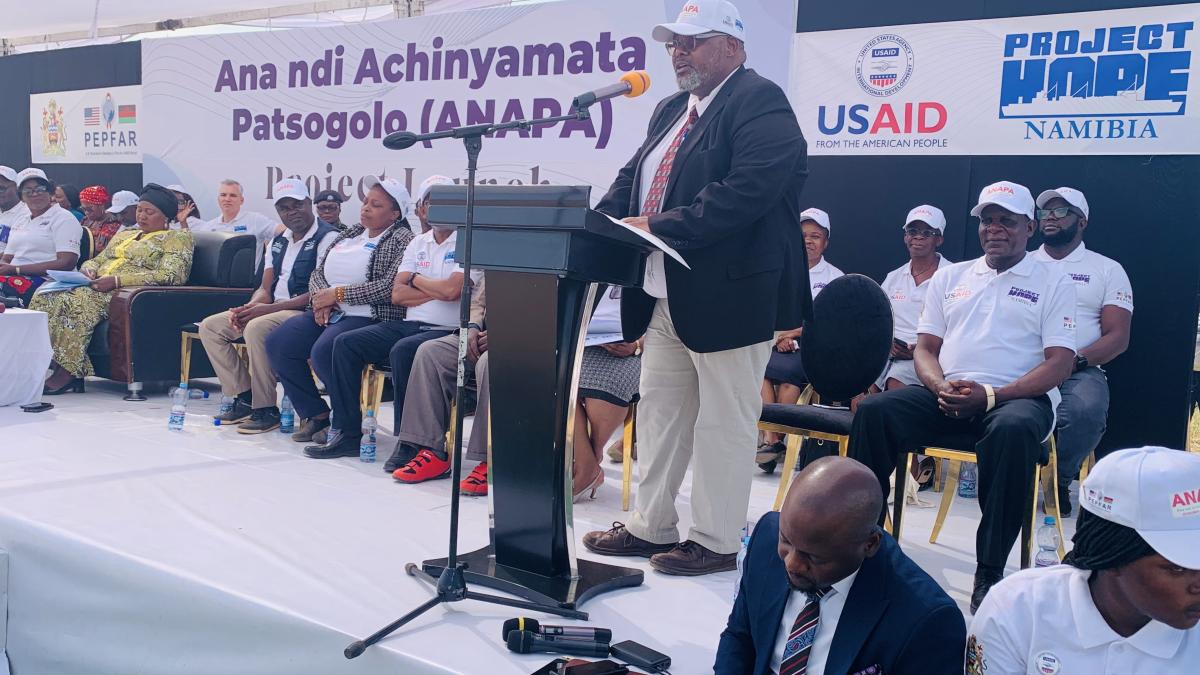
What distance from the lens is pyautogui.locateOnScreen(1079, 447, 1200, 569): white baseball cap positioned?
127 cm

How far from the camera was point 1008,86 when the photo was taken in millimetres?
4309

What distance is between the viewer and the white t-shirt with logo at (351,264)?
471 cm

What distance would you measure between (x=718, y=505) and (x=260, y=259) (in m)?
4.77

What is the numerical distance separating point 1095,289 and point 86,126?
7.94 m

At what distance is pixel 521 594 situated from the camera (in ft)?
8.04

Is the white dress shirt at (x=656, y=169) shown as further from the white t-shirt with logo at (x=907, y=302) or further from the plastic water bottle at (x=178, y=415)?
the plastic water bottle at (x=178, y=415)

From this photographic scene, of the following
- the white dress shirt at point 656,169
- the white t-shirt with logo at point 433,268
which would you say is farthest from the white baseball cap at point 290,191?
the white dress shirt at point 656,169

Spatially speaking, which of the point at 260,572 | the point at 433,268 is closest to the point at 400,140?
the point at 260,572

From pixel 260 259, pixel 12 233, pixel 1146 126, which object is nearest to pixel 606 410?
pixel 1146 126

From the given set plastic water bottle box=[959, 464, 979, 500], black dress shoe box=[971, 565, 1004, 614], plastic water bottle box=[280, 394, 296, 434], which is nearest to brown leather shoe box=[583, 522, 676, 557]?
black dress shoe box=[971, 565, 1004, 614]

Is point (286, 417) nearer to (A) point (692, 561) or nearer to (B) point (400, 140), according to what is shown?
(A) point (692, 561)

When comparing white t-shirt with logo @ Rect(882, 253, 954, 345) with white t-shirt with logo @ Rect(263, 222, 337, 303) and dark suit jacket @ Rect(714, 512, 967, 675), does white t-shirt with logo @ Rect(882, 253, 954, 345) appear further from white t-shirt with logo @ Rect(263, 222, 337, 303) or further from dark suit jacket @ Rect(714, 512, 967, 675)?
dark suit jacket @ Rect(714, 512, 967, 675)

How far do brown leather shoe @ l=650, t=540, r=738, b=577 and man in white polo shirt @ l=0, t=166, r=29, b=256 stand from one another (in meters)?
5.58

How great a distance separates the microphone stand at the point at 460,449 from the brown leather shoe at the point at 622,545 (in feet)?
1.87
